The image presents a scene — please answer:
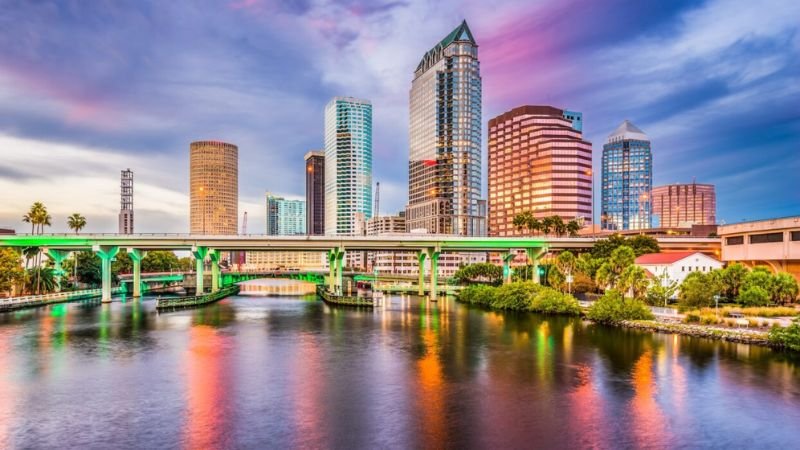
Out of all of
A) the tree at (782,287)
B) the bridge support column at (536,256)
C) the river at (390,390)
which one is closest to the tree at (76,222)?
the river at (390,390)

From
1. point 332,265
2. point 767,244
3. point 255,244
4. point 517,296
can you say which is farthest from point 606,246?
point 255,244

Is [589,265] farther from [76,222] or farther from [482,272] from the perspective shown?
[76,222]

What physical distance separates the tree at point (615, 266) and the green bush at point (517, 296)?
1377cm

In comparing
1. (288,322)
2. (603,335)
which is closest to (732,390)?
(603,335)

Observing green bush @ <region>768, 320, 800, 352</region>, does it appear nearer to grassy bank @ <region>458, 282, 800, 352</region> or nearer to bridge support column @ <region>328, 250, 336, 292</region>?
grassy bank @ <region>458, 282, 800, 352</region>

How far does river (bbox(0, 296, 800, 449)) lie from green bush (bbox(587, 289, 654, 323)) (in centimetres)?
617

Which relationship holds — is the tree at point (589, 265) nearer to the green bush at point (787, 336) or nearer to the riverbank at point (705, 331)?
the riverbank at point (705, 331)

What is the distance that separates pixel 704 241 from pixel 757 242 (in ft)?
132

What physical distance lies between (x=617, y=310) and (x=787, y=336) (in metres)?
24.9

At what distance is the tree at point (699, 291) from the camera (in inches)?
3329

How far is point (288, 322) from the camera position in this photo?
94188 millimetres

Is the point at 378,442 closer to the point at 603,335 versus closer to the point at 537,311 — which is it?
the point at 603,335

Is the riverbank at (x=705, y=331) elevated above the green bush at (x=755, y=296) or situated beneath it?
situated beneath

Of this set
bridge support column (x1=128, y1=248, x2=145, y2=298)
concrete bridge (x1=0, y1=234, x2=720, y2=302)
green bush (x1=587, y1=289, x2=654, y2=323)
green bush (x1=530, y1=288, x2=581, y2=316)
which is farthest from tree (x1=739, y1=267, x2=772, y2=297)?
bridge support column (x1=128, y1=248, x2=145, y2=298)
